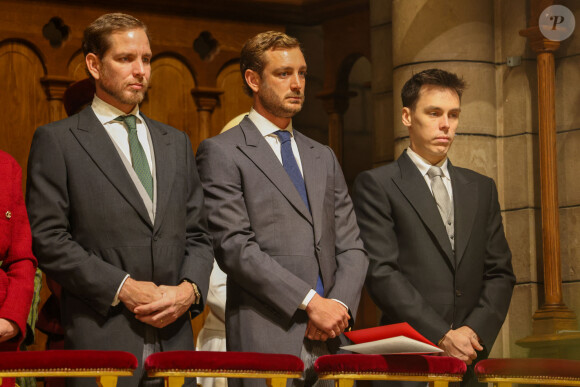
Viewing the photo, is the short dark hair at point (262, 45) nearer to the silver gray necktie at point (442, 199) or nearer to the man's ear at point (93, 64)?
the man's ear at point (93, 64)

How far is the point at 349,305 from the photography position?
3670 millimetres

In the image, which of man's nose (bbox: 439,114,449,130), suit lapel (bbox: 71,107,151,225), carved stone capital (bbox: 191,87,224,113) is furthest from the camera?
carved stone capital (bbox: 191,87,224,113)

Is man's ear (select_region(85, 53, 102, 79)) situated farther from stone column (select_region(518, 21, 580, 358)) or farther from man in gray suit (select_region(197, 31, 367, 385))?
stone column (select_region(518, 21, 580, 358))

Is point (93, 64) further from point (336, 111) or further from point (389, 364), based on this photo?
point (336, 111)

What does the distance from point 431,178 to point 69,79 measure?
2769mm

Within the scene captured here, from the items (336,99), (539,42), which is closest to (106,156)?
(539,42)

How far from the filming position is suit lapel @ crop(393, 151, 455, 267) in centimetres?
409

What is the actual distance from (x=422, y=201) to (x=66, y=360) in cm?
163

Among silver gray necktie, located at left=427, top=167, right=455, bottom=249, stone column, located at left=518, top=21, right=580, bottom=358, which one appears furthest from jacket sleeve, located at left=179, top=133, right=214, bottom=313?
stone column, located at left=518, top=21, right=580, bottom=358

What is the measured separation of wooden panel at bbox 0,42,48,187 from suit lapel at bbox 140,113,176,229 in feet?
8.21

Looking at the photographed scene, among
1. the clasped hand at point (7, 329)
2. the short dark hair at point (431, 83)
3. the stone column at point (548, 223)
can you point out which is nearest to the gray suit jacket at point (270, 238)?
the short dark hair at point (431, 83)

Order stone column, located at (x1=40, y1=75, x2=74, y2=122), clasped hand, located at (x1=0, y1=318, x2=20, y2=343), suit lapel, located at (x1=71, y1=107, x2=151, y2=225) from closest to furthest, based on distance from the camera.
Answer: clasped hand, located at (x1=0, y1=318, x2=20, y2=343) → suit lapel, located at (x1=71, y1=107, x2=151, y2=225) → stone column, located at (x1=40, y1=75, x2=74, y2=122)

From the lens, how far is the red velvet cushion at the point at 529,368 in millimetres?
3434

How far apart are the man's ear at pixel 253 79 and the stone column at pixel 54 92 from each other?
245 centimetres
